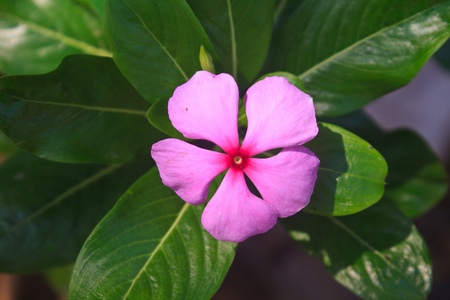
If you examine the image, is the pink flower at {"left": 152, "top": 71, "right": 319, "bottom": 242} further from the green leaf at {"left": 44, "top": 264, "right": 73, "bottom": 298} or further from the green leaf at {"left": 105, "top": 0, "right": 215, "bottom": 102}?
the green leaf at {"left": 44, "top": 264, "right": 73, "bottom": 298}

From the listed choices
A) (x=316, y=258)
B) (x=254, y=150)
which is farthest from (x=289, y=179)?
(x=316, y=258)

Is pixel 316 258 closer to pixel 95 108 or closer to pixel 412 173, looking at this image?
pixel 412 173

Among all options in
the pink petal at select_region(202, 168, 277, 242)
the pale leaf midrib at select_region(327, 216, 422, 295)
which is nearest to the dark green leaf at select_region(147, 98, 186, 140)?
the pink petal at select_region(202, 168, 277, 242)

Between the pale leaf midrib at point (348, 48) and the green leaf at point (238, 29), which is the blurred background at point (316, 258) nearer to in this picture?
the pale leaf midrib at point (348, 48)

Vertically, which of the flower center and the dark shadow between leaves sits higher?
the flower center

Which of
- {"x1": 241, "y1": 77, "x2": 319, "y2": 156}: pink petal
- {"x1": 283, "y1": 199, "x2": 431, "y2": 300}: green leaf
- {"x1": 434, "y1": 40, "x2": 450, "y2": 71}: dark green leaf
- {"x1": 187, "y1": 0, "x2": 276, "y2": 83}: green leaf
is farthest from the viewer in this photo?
{"x1": 434, "y1": 40, "x2": 450, "y2": 71}: dark green leaf

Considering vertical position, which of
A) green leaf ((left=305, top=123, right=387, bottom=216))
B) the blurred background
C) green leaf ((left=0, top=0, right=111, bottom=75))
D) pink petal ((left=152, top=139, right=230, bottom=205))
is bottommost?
the blurred background

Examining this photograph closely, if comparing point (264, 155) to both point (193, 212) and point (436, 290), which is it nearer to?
point (193, 212)
